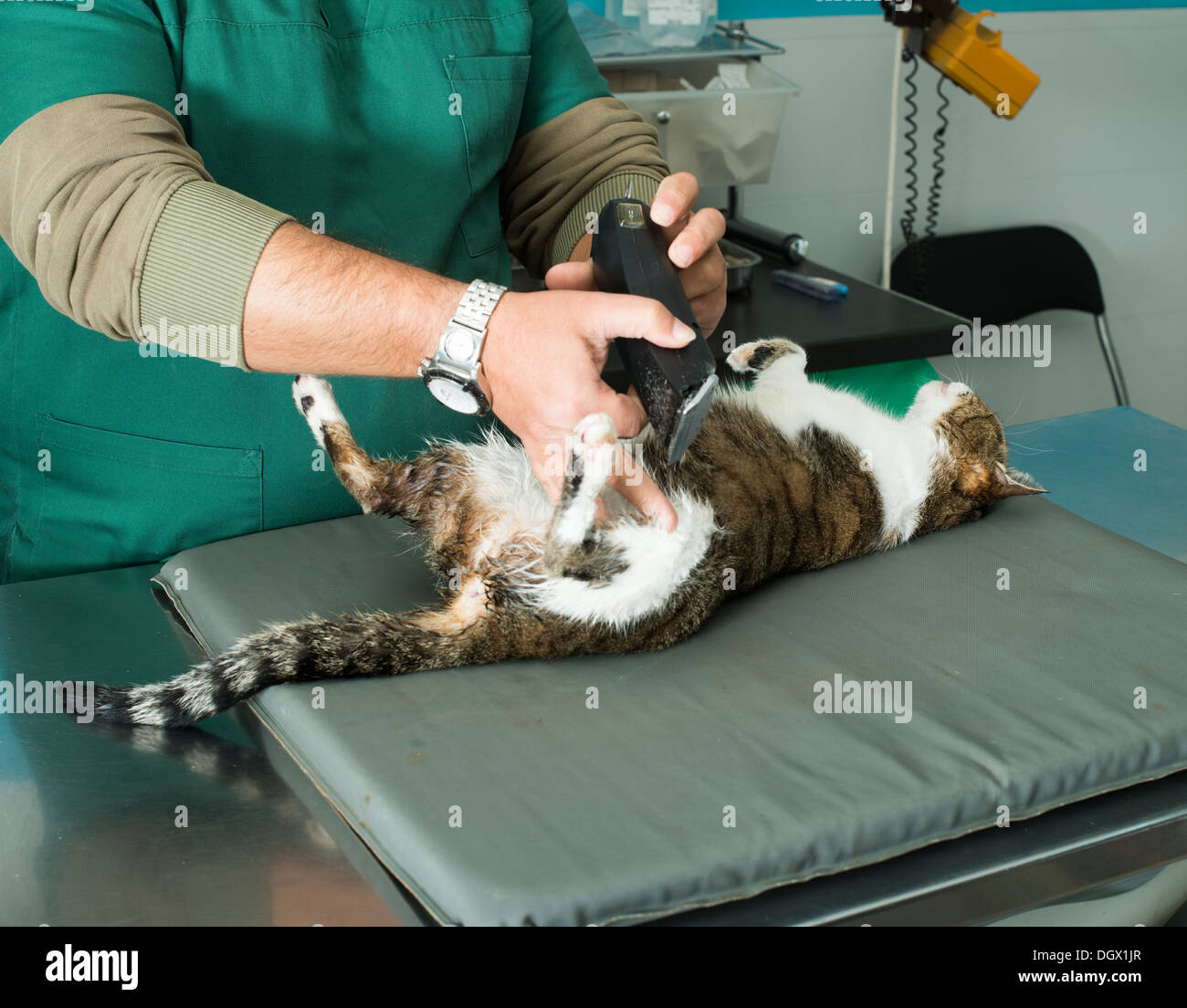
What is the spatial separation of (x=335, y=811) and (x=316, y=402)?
0.57m

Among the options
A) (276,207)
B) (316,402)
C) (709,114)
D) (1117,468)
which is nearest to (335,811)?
(316,402)

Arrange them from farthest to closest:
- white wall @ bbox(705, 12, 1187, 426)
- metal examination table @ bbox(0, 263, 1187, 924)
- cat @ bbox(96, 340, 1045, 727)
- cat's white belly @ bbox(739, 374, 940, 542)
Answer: white wall @ bbox(705, 12, 1187, 426) < cat's white belly @ bbox(739, 374, 940, 542) < cat @ bbox(96, 340, 1045, 727) < metal examination table @ bbox(0, 263, 1187, 924)

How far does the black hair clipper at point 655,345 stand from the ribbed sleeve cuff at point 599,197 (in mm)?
290

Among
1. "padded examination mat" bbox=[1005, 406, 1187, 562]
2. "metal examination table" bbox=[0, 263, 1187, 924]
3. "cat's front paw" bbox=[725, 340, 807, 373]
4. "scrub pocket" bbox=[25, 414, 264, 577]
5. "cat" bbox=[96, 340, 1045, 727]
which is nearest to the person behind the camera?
"metal examination table" bbox=[0, 263, 1187, 924]

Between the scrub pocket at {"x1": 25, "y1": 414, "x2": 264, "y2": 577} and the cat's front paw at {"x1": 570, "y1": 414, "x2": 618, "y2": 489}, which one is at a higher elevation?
the cat's front paw at {"x1": 570, "y1": 414, "x2": 618, "y2": 489}

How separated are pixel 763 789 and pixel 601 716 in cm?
17

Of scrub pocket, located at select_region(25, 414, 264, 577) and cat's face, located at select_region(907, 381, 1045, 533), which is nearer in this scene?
scrub pocket, located at select_region(25, 414, 264, 577)

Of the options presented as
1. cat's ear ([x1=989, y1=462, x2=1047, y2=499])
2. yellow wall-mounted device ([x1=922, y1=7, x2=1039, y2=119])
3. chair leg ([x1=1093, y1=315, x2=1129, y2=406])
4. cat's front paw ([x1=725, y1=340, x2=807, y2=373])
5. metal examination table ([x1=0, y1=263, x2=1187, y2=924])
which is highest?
yellow wall-mounted device ([x1=922, y1=7, x2=1039, y2=119])

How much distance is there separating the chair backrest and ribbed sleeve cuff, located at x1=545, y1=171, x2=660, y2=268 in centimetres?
161

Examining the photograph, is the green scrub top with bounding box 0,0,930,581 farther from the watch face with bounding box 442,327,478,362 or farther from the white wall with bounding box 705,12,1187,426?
the white wall with bounding box 705,12,1187,426

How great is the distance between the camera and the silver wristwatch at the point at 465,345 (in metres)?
0.96

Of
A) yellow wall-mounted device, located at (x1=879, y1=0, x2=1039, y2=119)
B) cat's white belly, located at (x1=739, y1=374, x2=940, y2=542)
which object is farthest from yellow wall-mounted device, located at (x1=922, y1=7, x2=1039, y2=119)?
cat's white belly, located at (x1=739, y1=374, x2=940, y2=542)

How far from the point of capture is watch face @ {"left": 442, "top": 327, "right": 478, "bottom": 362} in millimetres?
957

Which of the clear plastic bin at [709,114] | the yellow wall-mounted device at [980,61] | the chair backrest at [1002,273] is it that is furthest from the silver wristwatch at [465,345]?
the chair backrest at [1002,273]
